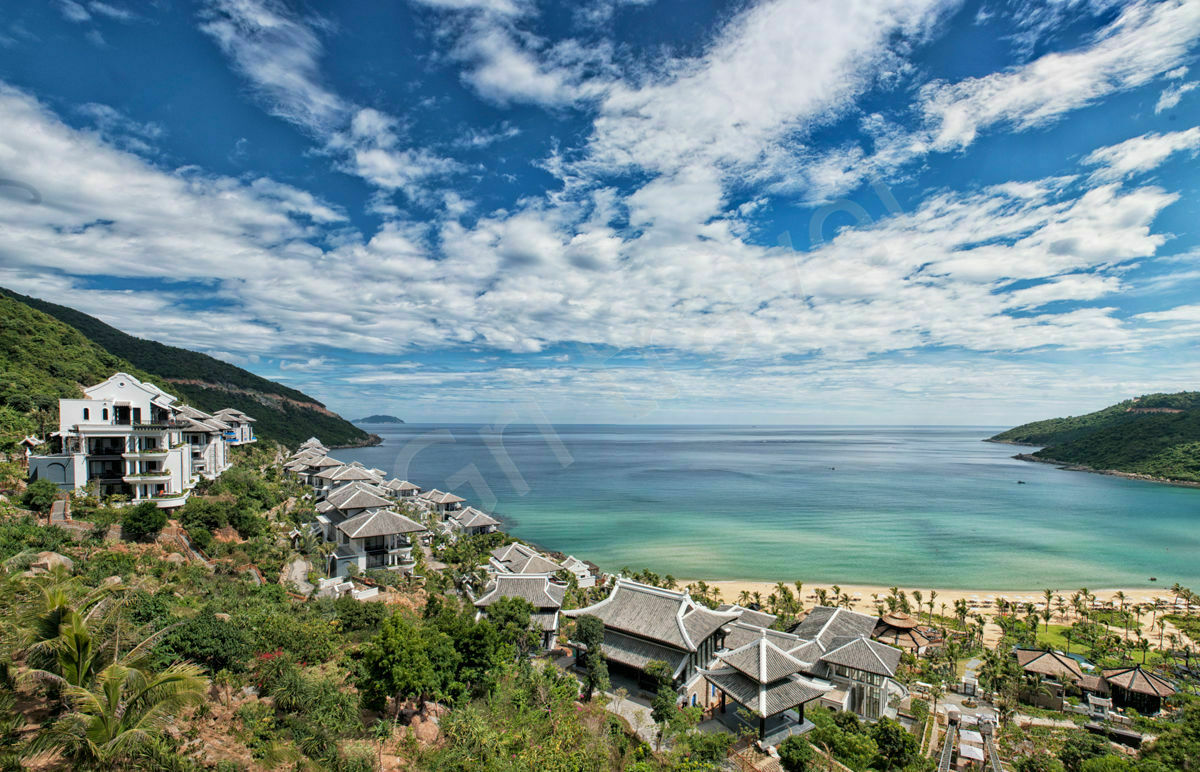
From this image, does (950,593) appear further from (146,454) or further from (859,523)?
(146,454)

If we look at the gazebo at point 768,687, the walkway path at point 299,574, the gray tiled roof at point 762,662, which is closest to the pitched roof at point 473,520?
the walkway path at point 299,574

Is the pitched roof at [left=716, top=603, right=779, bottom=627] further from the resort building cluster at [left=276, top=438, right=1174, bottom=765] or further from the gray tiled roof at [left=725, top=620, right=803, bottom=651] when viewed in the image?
the gray tiled roof at [left=725, top=620, right=803, bottom=651]

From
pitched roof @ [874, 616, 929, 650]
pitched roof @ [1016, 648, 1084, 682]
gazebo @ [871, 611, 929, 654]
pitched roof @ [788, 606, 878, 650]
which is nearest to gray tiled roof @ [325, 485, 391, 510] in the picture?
pitched roof @ [788, 606, 878, 650]

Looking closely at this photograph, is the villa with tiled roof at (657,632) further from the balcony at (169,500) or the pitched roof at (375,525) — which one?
the balcony at (169,500)

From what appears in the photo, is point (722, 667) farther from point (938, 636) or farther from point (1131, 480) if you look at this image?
point (1131, 480)

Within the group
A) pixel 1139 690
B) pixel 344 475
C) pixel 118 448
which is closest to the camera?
pixel 1139 690

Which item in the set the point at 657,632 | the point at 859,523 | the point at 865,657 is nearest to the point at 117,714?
the point at 657,632
